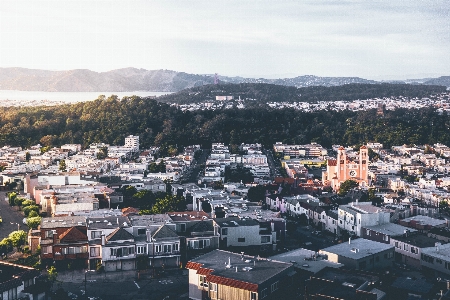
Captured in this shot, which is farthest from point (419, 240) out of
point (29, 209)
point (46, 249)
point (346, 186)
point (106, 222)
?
point (29, 209)

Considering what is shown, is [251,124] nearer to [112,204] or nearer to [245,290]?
[112,204]

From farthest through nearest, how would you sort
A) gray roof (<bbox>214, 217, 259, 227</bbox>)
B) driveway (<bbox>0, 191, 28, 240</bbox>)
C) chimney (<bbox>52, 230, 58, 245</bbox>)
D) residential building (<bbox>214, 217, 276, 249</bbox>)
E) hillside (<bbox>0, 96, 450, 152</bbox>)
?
hillside (<bbox>0, 96, 450, 152</bbox>)
driveway (<bbox>0, 191, 28, 240</bbox>)
gray roof (<bbox>214, 217, 259, 227</bbox>)
residential building (<bbox>214, 217, 276, 249</bbox>)
chimney (<bbox>52, 230, 58, 245</bbox>)

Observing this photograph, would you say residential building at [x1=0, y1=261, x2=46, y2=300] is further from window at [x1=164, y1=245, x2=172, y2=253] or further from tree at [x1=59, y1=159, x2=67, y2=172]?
tree at [x1=59, y1=159, x2=67, y2=172]

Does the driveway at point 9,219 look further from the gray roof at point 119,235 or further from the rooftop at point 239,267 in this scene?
the rooftop at point 239,267

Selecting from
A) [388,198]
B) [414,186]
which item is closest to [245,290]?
[388,198]

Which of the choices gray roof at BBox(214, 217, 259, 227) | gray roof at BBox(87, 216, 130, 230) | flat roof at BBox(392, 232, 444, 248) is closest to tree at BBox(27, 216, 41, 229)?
gray roof at BBox(87, 216, 130, 230)

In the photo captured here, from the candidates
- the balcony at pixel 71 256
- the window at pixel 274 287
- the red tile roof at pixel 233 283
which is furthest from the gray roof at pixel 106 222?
the window at pixel 274 287
